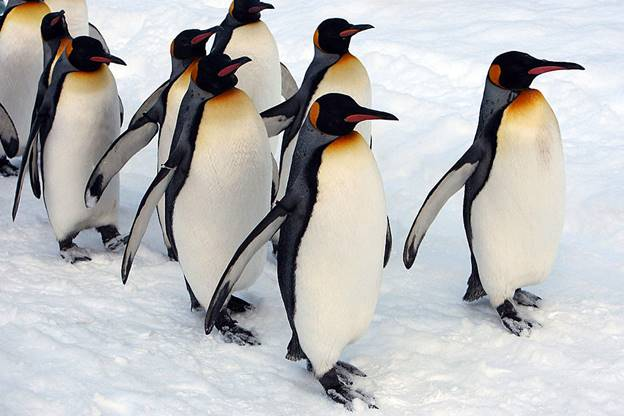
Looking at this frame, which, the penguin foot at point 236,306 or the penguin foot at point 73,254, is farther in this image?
the penguin foot at point 73,254

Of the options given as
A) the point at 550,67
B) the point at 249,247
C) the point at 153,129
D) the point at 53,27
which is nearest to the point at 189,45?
the point at 153,129

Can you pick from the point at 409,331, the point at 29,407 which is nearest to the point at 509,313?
the point at 409,331

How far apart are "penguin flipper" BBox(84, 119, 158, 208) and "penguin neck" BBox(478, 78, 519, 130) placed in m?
1.43

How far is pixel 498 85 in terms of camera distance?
374 cm

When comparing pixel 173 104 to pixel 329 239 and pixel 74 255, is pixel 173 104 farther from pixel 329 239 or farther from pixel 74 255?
pixel 329 239

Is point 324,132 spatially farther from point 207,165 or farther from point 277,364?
point 277,364

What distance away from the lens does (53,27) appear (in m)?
4.88

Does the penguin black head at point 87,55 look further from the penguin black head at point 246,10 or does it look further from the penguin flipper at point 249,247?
the penguin flipper at point 249,247

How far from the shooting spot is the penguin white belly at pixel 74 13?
5.77 meters

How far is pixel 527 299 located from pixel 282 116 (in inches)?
54.3

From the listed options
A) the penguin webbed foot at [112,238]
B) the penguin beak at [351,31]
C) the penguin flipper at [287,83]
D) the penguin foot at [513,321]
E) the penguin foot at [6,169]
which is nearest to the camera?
the penguin foot at [513,321]

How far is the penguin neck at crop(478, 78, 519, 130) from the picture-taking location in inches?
147

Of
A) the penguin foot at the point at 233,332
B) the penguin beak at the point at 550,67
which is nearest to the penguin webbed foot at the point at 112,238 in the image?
the penguin foot at the point at 233,332

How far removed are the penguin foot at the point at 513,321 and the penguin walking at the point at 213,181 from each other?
3.32 ft
